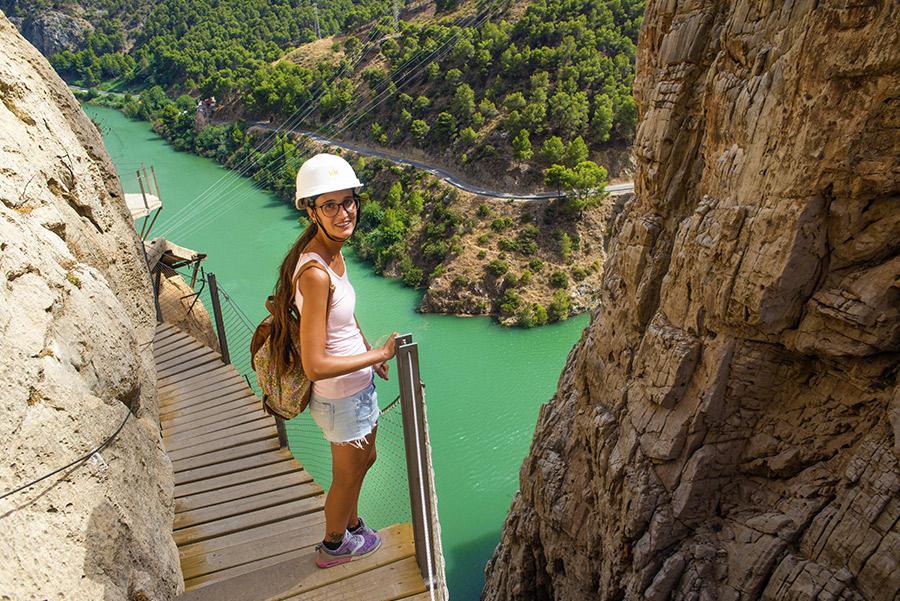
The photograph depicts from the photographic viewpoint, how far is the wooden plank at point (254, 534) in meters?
4.04

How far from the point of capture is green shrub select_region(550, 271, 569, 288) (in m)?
24.5

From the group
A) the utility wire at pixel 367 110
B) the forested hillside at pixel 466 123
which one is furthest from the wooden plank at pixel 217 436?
the utility wire at pixel 367 110

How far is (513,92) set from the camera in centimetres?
3169

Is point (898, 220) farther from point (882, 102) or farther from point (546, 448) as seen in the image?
point (546, 448)

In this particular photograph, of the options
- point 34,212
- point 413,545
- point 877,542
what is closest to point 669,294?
point 877,542

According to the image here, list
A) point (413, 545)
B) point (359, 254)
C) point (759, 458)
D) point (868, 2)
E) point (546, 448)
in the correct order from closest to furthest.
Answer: point (413, 545) < point (868, 2) < point (759, 458) < point (546, 448) < point (359, 254)

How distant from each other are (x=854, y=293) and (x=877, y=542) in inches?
76.9

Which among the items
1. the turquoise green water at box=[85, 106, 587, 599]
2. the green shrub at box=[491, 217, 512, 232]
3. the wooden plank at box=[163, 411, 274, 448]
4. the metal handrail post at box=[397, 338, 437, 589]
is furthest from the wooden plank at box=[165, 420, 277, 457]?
the green shrub at box=[491, 217, 512, 232]

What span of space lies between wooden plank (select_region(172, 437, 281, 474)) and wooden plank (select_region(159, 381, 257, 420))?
101 centimetres

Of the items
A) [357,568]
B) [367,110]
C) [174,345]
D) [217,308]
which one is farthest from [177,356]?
[367,110]

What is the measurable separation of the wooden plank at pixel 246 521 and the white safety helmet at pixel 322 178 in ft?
7.99

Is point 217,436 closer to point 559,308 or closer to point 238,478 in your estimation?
point 238,478

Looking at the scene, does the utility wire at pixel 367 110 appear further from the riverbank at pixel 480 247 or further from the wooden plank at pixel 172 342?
the wooden plank at pixel 172 342

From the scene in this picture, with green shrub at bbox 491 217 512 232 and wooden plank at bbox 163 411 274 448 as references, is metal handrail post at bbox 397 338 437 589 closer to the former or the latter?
wooden plank at bbox 163 411 274 448
